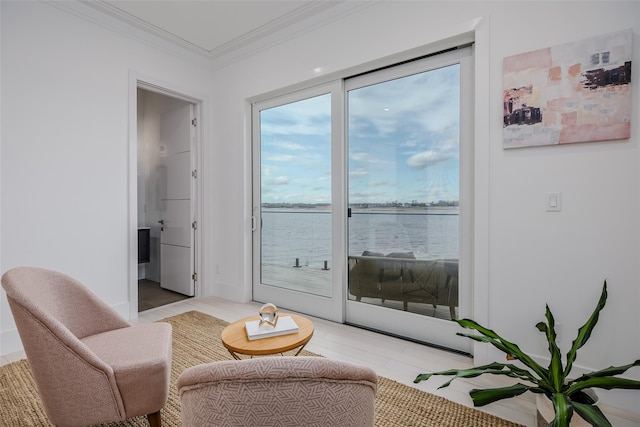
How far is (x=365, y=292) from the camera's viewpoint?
9.37ft

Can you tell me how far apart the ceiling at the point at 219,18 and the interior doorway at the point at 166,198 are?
0.67m

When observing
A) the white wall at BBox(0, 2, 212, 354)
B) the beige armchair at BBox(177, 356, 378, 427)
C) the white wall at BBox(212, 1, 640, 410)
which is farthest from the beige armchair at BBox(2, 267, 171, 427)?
the white wall at BBox(212, 1, 640, 410)

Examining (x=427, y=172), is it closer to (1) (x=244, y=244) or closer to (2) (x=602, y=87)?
(2) (x=602, y=87)

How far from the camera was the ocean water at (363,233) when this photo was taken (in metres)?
2.47

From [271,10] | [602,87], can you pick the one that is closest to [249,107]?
[271,10]

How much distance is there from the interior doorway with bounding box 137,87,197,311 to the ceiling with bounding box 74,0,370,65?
2.18 feet

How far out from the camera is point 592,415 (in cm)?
119

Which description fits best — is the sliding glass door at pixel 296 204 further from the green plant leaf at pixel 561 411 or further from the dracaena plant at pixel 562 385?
the green plant leaf at pixel 561 411

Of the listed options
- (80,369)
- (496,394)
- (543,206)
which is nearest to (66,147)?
(80,369)

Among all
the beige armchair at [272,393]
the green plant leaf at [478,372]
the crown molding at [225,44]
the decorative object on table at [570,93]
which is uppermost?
the crown molding at [225,44]

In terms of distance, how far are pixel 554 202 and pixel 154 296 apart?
4174 mm

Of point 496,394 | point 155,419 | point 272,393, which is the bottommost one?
point 155,419

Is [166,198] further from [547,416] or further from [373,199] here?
[547,416]

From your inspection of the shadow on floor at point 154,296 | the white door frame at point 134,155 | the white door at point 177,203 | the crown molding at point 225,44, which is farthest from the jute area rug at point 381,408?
the crown molding at point 225,44
